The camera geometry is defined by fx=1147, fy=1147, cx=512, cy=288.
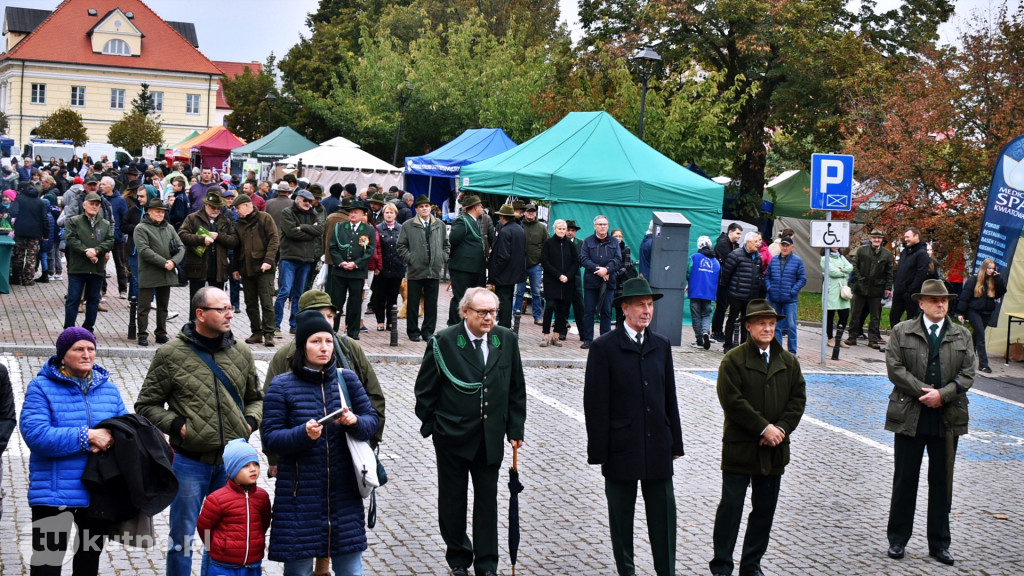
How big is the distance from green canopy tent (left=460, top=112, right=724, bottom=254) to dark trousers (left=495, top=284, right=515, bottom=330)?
4148mm

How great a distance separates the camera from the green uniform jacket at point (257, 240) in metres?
14.4

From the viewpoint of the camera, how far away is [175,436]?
6.20 metres

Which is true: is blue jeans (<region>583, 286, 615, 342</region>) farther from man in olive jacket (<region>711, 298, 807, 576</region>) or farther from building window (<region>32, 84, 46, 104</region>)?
building window (<region>32, 84, 46, 104</region>)

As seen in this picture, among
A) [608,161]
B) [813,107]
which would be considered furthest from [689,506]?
[813,107]

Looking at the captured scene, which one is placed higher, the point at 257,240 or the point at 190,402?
the point at 257,240

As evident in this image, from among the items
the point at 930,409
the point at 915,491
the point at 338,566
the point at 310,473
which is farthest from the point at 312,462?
the point at 930,409

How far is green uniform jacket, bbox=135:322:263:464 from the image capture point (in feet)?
20.3

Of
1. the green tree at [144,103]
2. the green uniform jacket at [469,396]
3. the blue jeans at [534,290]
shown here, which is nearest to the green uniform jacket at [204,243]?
the blue jeans at [534,290]

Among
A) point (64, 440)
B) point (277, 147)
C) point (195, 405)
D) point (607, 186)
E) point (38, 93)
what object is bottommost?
point (64, 440)

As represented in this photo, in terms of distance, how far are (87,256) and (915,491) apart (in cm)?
998

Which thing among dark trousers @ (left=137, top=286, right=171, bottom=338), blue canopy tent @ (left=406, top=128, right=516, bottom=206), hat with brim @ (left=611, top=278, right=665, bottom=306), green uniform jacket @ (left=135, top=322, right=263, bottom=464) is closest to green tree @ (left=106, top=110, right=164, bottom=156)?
blue canopy tent @ (left=406, top=128, right=516, bottom=206)

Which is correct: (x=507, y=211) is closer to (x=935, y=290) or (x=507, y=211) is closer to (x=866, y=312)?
(x=866, y=312)

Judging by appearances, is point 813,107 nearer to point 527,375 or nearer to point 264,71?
point 527,375

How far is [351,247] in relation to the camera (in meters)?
14.8
